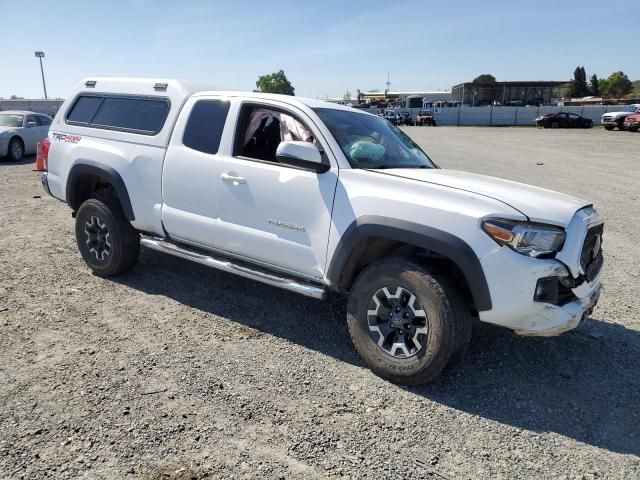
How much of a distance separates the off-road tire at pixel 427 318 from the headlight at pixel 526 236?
0.46 metres

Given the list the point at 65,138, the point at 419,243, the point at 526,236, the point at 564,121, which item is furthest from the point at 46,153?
the point at 564,121

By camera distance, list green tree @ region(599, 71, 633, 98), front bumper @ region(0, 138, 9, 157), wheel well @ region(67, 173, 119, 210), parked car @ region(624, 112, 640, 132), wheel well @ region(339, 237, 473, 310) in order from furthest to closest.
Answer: green tree @ region(599, 71, 633, 98) → parked car @ region(624, 112, 640, 132) → front bumper @ region(0, 138, 9, 157) → wheel well @ region(67, 173, 119, 210) → wheel well @ region(339, 237, 473, 310)

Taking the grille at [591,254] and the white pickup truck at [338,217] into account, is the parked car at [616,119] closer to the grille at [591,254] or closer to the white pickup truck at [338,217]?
the grille at [591,254]

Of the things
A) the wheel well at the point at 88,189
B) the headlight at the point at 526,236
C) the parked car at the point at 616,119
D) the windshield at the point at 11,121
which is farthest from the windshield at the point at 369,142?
the parked car at the point at 616,119

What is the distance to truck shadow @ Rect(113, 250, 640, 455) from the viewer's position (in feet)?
10.5

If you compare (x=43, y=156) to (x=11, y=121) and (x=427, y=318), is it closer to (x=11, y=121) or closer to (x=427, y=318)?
(x=427, y=318)

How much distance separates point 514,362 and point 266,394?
1.91 m

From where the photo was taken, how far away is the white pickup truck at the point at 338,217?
315 centimetres

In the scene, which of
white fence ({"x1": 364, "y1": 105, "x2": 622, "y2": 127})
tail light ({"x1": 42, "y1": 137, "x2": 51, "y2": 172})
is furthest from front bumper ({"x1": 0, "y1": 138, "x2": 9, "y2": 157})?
white fence ({"x1": 364, "y1": 105, "x2": 622, "y2": 127})

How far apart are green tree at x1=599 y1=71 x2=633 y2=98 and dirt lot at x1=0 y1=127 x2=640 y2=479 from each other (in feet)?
439

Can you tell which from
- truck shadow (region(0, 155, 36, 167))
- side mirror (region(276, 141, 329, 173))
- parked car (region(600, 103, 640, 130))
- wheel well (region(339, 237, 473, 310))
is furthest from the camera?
parked car (region(600, 103, 640, 130))

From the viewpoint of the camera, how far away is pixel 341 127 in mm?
4129

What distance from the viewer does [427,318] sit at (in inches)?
131

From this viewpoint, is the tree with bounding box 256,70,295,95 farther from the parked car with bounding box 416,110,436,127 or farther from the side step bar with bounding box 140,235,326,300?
the side step bar with bounding box 140,235,326,300
